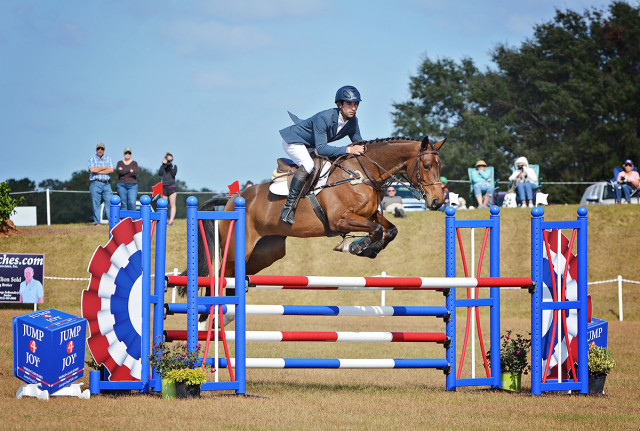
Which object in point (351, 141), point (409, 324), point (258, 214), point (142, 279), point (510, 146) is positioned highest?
point (510, 146)

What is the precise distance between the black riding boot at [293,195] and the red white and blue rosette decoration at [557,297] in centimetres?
275

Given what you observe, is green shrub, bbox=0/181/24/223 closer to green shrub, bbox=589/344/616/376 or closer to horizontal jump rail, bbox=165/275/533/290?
horizontal jump rail, bbox=165/275/533/290

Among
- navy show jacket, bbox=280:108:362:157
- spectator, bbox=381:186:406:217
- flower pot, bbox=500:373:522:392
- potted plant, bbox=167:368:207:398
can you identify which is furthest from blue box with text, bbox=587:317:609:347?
spectator, bbox=381:186:406:217

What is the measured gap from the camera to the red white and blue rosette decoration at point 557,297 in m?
7.87

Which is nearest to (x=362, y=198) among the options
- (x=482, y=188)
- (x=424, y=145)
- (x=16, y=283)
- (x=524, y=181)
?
(x=424, y=145)

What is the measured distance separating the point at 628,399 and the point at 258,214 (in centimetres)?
443

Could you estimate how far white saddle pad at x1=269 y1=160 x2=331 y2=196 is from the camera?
29.5 ft

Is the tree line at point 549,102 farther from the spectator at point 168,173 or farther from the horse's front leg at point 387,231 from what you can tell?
the horse's front leg at point 387,231

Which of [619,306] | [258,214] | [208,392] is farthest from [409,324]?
[208,392]

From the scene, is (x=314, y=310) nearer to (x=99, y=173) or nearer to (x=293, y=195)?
(x=293, y=195)

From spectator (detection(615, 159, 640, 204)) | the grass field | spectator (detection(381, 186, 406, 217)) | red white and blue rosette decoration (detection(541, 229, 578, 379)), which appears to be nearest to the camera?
the grass field

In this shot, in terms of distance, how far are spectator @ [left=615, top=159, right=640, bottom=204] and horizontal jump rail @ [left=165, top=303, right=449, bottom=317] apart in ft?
53.5

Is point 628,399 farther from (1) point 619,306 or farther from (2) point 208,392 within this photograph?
(1) point 619,306

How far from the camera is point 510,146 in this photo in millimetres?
44594
